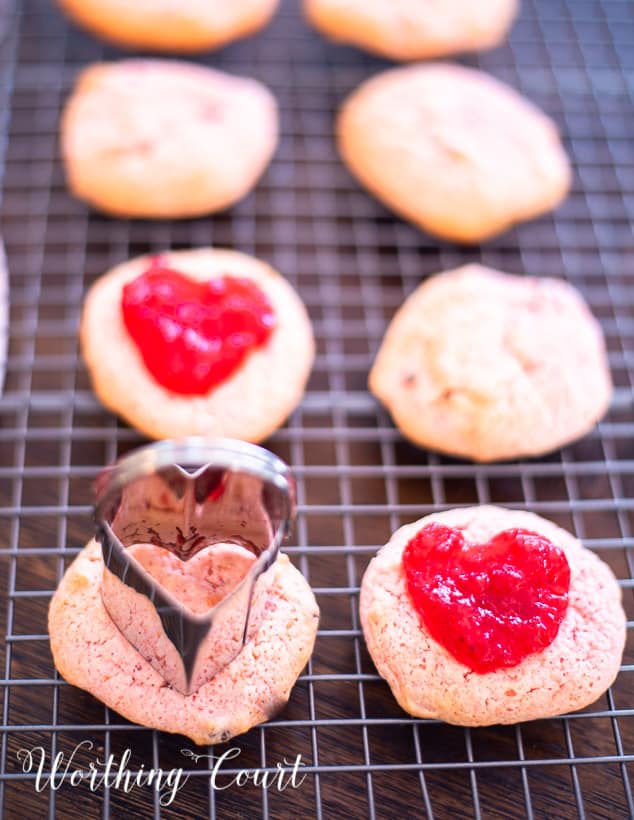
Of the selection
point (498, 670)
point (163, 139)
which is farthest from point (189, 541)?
point (163, 139)

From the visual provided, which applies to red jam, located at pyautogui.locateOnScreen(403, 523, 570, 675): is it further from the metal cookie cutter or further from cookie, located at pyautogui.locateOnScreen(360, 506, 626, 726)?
the metal cookie cutter

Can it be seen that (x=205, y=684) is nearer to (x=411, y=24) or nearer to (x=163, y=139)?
(x=163, y=139)

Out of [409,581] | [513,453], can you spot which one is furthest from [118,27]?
[409,581]

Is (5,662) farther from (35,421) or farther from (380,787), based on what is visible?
(380,787)

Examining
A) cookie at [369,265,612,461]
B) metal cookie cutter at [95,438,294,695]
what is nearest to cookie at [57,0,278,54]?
cookie at [369,265,612,461]

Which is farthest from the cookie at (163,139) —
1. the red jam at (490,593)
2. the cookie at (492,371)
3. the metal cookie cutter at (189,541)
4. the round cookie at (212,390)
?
the red jam at (490,593)

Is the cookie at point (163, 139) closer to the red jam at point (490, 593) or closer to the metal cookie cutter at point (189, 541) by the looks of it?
the metal cookie cutter at point (189, 541)

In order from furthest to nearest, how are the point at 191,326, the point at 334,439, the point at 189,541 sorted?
the point at 334,439
the point at 191,326
the point at 189,541
